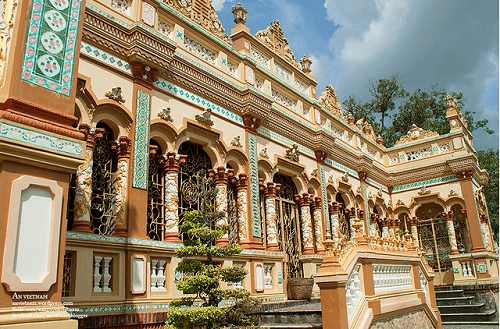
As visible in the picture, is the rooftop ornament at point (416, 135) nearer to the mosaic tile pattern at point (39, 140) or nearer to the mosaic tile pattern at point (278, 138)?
the mosaic tile pattern at point (278, 138)

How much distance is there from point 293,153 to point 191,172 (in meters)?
3.68

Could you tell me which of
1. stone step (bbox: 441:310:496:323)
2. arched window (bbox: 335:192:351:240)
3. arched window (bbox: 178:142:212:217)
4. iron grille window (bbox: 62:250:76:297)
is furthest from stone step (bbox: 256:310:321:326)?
arched window (bbox: 335:192:351:240)

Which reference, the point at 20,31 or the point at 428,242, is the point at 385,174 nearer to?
the point at 428,242

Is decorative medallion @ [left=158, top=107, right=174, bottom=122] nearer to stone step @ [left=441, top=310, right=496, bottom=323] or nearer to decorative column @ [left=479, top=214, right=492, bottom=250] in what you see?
stone step @ [left=441, top=310, right=496, bottom=323]

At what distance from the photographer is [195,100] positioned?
8.63 meters

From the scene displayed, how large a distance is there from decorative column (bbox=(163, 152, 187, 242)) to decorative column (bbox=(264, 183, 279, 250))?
9.67 feet

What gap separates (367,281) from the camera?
652cm

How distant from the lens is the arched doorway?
1614 cm

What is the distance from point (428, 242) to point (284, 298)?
32.2 ft

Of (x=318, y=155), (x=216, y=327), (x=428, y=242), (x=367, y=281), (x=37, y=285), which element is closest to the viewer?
(x=37, y=285)

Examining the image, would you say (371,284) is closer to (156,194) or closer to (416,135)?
(156,194)

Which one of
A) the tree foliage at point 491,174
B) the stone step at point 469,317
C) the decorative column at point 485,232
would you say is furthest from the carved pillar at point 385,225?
the tree foliage at point 491,174

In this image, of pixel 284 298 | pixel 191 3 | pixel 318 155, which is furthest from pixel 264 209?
pixel 191 3

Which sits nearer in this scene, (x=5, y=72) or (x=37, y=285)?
(x=37, y=285)
